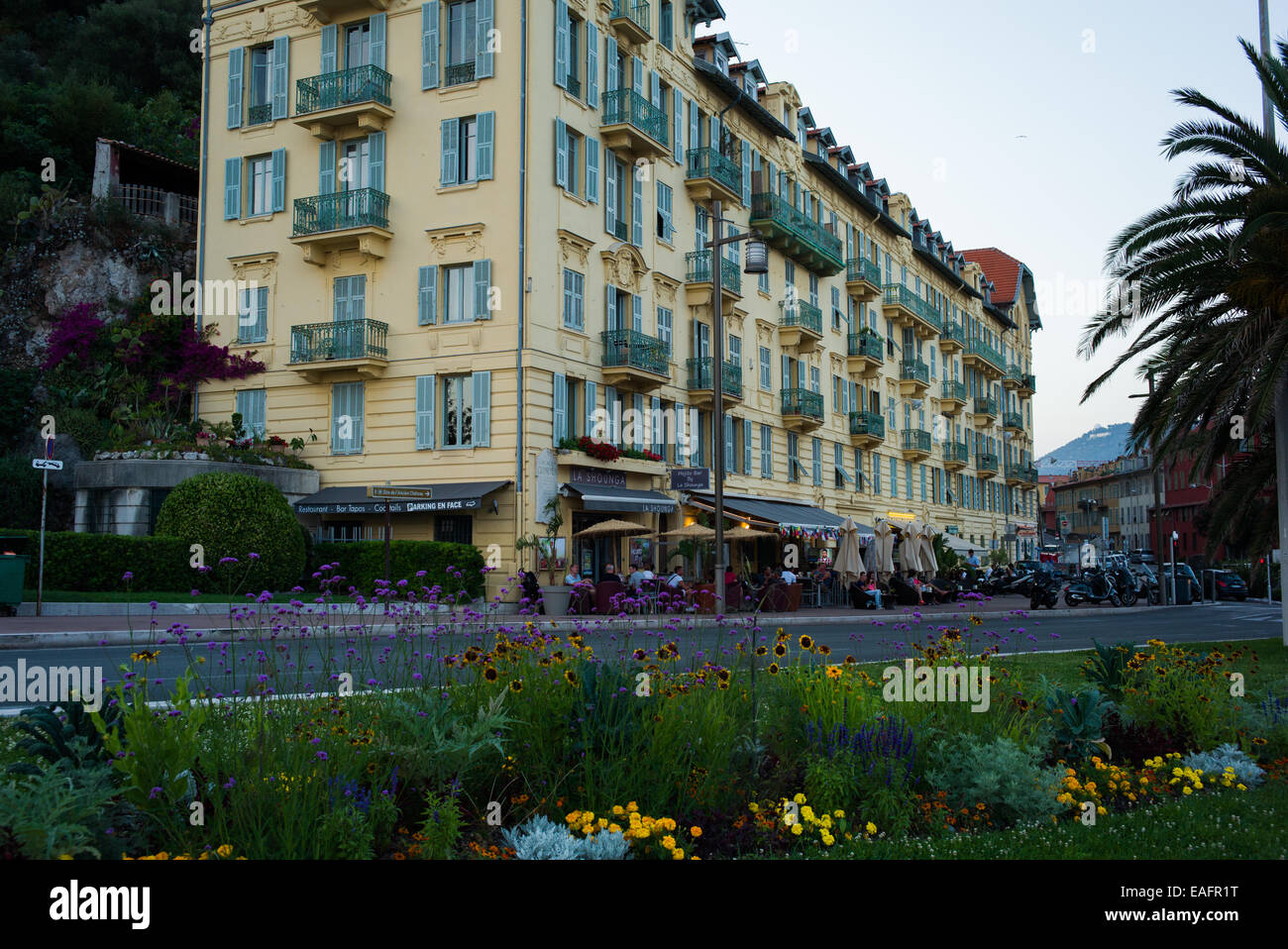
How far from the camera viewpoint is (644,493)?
100 ft

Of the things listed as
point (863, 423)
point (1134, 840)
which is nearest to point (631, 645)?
point (1134, 840)

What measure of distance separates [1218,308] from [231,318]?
2485 cm

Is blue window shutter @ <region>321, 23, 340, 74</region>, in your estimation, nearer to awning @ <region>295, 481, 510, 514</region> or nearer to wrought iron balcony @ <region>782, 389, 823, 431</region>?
awning @ <region>295, 481, 510, 514</region>

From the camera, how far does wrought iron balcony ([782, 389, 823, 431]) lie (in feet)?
129

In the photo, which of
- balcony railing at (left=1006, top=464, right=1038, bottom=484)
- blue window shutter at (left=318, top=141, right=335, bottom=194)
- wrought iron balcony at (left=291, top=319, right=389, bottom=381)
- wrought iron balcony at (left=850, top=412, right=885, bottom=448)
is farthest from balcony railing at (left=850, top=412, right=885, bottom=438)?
balcony railing at (left=1006, top=464, right=1038, bottom=484)

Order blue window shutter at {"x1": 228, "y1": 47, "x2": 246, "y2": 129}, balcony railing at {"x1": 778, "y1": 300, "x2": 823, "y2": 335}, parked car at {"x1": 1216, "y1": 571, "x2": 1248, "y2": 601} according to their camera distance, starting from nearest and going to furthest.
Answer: blue window shutter at {"x1": 228, "y1": 47, "x2": 246, "y2": 129}, balcony railing at {"x1": 778, "y1": 300, "x2": 823, "y2": 335}, parked car at {"x1": 1216, "y1": 571, "x2": 1248, "y2": 601}

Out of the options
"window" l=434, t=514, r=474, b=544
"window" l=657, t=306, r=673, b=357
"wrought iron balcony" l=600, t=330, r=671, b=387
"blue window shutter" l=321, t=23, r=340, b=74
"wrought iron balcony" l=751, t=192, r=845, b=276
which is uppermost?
"blue window shutter" l=321, t=23, r=340, b=74

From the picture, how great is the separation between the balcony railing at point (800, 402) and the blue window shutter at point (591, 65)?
1348cm

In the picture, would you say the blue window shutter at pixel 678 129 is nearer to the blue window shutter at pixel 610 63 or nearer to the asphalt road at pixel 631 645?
the blue window shutter at pixel 610 63

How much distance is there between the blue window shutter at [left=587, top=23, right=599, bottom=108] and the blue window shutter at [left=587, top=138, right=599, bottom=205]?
1083 millimetres

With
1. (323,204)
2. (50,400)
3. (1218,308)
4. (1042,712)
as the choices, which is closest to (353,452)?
(323,204)

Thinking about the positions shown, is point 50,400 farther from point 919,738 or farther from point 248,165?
point 919,738

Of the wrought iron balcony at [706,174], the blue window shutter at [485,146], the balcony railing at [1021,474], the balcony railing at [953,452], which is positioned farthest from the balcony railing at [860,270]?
the balcony railing at [1021,474]

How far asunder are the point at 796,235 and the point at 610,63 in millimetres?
10991
